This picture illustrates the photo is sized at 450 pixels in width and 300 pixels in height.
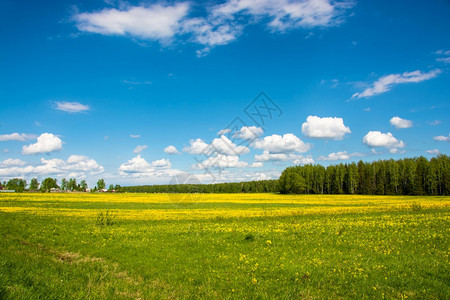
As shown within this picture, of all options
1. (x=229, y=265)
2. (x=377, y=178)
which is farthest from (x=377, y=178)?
(x=229, y=265)

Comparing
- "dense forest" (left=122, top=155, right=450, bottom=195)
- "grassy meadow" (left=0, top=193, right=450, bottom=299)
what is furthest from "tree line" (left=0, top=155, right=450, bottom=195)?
"grassy meadow" (left=0, top=193, right=450, bottom=299)

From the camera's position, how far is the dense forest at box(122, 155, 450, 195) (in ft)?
371

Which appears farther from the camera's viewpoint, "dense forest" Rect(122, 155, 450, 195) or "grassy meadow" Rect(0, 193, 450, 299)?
"dense forest" Rect(122, 155, 450, 195)

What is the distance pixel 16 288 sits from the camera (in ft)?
25.0

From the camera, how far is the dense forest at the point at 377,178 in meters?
113

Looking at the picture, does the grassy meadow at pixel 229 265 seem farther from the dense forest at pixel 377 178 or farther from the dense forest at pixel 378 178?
the dense forest at pixel 378 178

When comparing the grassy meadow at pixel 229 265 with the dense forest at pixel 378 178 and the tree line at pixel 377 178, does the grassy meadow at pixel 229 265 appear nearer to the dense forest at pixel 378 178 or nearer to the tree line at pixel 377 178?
the tree line at pixel 377 178

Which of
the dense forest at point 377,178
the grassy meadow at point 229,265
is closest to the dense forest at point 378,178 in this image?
the dense forest at point 377,178

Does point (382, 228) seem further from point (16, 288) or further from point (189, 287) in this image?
point (16, 288)

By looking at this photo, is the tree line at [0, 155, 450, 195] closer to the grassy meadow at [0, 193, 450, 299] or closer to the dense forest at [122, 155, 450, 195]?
the dense forest at [122, 155, 450, 195]

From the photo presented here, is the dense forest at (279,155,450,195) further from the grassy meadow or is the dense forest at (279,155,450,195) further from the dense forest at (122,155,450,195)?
the grassy meadow

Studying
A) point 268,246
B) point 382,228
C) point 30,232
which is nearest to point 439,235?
point 382,228

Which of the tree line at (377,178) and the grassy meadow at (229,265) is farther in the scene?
the tree line at (377,178)

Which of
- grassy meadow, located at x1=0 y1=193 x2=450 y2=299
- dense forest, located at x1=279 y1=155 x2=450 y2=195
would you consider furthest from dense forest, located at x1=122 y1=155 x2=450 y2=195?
grassy meadow, located at x1=0 y1=193 x2=450 y2=299
